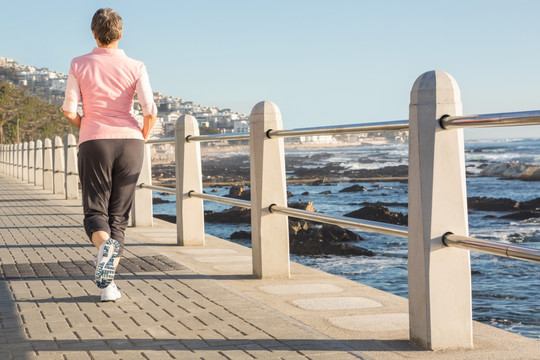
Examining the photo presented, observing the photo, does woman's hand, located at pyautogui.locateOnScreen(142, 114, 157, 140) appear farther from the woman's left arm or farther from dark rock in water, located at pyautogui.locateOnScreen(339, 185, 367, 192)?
dark rock in water, located at pyautogui.locateOnScreen(339, 185, 367, 192)

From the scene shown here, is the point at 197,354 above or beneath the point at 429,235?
beneath

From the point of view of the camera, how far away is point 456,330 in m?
3.90

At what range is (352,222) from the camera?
4.82 metres

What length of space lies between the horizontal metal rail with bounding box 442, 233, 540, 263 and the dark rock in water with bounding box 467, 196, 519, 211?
4534cm

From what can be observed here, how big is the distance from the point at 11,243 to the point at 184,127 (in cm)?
232

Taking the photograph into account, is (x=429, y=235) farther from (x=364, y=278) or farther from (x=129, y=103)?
(x=364, y=278)

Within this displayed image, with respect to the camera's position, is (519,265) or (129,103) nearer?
(129,103)

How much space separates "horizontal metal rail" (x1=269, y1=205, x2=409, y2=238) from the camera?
4.23m

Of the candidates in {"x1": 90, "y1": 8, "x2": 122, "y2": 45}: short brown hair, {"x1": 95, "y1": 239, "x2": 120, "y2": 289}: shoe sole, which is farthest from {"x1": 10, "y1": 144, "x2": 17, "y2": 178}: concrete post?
{"x1": 95, "y1": 239, "x2": 120, "y2": 289}: shoe sole

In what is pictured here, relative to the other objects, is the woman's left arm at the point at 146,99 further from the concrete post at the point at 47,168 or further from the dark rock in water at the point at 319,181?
the dark rock in water at the point at 319,181

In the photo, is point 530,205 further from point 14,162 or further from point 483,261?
point 14,162

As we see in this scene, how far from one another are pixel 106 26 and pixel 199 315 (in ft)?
6.53

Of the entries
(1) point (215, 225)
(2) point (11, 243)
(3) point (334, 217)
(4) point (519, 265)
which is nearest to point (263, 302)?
(3) point (334, 217)

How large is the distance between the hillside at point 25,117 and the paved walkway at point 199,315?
118446mm
